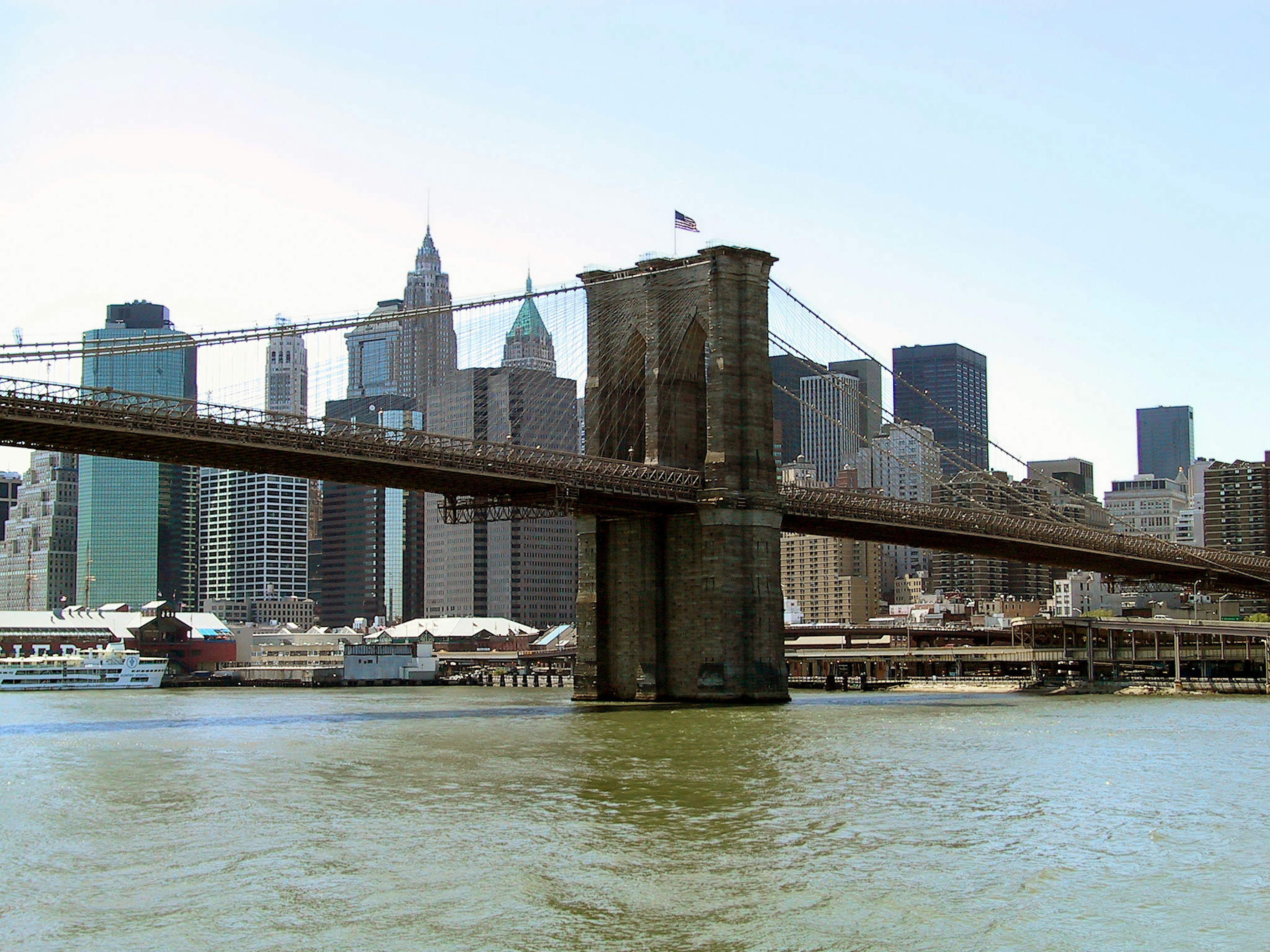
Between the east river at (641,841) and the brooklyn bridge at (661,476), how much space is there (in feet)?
48.4

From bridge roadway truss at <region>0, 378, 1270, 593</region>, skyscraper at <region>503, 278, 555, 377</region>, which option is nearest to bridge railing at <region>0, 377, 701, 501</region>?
bridge roadway truss at <region>0, 378, 1270, 593</region>

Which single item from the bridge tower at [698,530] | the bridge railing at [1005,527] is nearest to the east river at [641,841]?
the bridge tower at [698,530]

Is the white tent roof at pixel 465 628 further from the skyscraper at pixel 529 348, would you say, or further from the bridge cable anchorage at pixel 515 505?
the bridge cable anchorage at pixel 515 505

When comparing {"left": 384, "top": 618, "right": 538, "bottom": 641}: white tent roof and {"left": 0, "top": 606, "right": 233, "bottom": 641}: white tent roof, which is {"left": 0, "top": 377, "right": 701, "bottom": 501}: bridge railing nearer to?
{"left": 0, "top": 606, "right": 233, "bottom": 641}: white tent roof

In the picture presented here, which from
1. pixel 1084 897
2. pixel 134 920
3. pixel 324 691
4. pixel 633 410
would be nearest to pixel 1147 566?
pixel 633 410

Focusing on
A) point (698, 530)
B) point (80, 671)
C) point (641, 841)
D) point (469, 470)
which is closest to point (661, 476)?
point (698, 530)

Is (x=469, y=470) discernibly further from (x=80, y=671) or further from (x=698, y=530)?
(x=80, y=671)

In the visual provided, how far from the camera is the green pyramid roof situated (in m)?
85.2

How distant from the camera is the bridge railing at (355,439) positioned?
54156mm

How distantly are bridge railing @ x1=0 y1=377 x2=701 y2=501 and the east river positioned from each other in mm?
11600

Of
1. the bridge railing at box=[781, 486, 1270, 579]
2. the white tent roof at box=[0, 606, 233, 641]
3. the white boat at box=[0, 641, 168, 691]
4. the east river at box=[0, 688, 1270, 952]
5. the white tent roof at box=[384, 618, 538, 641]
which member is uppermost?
the bridge railing at box=[781, 486, 1270, 579]

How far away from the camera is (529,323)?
130375 millimetres

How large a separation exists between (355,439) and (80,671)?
70.0m

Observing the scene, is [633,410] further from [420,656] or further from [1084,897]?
[420,656]
